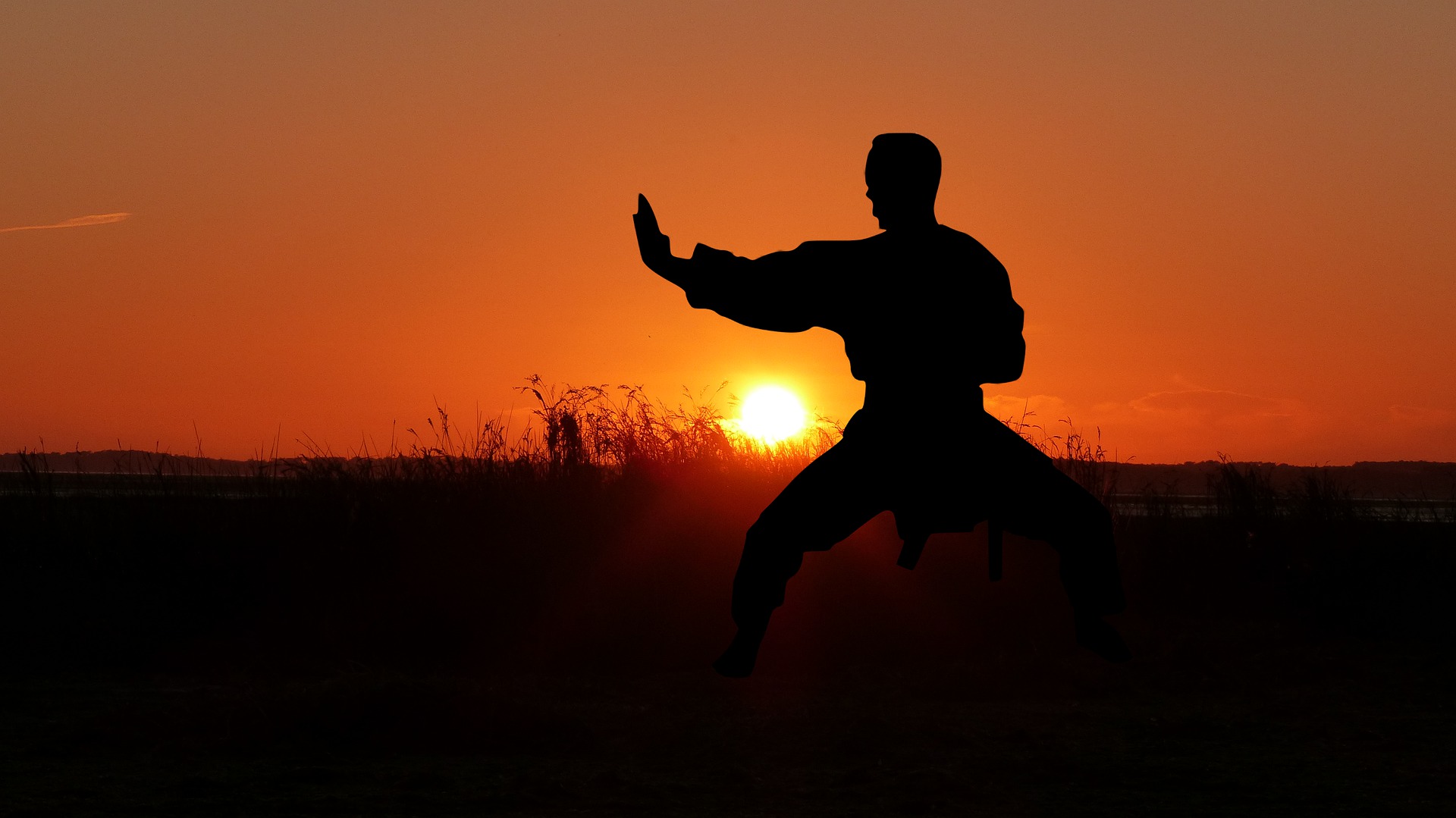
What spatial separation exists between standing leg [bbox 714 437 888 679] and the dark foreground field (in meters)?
15.9

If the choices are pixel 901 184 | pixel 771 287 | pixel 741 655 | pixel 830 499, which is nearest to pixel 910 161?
pixel 901 184

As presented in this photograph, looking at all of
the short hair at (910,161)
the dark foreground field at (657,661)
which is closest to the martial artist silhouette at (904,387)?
the short hair at (910,161)

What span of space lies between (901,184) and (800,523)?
2.31ft

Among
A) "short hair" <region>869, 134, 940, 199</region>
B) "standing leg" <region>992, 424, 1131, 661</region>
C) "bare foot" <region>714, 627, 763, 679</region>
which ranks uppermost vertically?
"short hair" <region>869, 134, 940, 199</region>

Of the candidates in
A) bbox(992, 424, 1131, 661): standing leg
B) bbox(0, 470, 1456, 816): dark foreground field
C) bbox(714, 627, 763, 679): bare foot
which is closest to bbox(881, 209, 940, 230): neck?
bbox(992, 424, 1131, 661): standing leg

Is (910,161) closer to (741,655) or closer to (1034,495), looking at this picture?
(1034,495)

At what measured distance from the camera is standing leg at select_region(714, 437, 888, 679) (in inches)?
98.3

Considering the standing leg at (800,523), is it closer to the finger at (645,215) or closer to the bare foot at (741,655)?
the bare foot at (741,655)

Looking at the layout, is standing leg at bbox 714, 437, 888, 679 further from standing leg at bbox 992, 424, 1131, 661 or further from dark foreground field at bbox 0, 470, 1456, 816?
dark foreground field at bbox 0, 470, 1456, 816

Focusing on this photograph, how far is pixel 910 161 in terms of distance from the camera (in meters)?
2.62

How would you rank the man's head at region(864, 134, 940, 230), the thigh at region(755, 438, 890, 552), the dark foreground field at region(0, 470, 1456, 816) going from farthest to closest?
the dark foreground field at region(0, 470, 1456, 816) < the man's head at region(864, 134, 940, 230) < the thigh at region(755, 438, 890, 552)

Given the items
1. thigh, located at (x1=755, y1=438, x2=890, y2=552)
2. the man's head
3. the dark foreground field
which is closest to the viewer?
thigh, located at (x1=755, y1=438, x2=890, y2=552)

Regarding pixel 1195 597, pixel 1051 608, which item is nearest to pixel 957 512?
pixel 1051 608

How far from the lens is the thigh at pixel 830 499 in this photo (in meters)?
2.49
